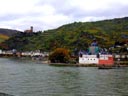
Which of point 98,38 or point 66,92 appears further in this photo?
point 98,38

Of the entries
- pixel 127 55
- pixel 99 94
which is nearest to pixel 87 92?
pixel 99 94

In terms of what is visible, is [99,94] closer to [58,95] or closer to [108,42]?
[58,95]

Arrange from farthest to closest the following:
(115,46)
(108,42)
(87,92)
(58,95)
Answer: (108,42)
(115,46)
(87,92)
(58,95)

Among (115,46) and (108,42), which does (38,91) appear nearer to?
(115,46)

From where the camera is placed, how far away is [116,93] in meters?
41.5

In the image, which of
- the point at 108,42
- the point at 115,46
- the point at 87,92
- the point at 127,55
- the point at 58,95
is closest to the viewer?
the point at 58,95

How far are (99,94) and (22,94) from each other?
7864 mm

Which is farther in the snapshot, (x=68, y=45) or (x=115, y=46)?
(x=68, y=45)

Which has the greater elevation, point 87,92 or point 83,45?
point 83,45

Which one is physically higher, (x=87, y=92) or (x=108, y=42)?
(x=108, y=42)

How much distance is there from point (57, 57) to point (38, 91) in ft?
303

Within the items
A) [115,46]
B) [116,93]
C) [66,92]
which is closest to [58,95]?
[66,92]

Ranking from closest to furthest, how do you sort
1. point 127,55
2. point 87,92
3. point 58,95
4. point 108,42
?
point 58,95 → point 87,92 → point 127,55 → point 108,42

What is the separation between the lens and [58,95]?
3997cm
